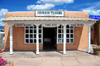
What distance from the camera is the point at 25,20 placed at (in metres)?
6.95

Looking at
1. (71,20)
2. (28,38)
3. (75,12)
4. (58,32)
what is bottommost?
(28,38)

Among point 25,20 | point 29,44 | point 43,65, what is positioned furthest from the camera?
point 29,44

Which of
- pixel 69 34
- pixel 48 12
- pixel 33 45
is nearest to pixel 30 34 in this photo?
pixel 33 45

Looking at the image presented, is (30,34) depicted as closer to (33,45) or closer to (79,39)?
(33,45)

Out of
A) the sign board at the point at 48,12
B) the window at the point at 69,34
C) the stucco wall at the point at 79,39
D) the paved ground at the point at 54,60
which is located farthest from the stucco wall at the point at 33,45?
the paved ground at the point at 54,60

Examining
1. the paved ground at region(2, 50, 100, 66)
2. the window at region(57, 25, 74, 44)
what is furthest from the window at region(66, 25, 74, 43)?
the paved ground at region(2, 50, 100, 66)

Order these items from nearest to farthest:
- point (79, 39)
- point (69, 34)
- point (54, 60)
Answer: point (54, 60) < point (69, 34) < point (79, 39)

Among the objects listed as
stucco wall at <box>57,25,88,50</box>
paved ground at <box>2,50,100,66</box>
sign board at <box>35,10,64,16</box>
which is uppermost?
sign board at <box>35,10,64,16</box>

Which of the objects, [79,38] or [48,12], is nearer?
[48,12]

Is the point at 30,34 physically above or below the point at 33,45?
above

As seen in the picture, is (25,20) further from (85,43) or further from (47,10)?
(85,43)

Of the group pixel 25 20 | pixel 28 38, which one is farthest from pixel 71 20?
pixel 28 38

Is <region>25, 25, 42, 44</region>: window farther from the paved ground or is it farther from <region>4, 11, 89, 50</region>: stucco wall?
the paved ground

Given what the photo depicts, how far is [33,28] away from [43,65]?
4.43 metres
